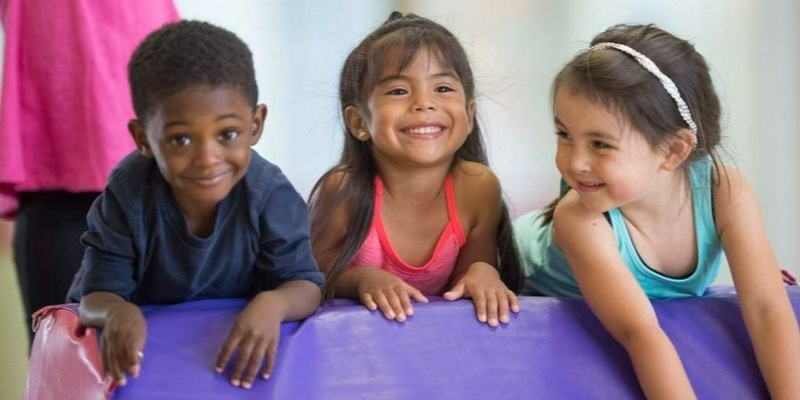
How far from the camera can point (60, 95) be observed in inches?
63.5

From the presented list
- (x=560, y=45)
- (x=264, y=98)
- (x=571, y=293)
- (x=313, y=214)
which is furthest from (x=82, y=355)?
(x=560, y=45)

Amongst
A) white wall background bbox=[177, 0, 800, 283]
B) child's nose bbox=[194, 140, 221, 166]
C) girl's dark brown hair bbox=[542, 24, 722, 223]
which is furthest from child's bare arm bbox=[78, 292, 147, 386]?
white wall background bbox=[177, 0, 800, 283]

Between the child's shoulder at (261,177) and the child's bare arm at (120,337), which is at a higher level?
the child's shoulder at (261,177)

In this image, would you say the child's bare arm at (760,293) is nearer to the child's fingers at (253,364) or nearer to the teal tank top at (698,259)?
the teal tank top at (698,259)

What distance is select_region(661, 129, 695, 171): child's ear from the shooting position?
4.68 feet

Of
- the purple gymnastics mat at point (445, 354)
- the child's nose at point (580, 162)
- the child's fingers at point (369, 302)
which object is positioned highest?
the child's nose at point (580, 162)

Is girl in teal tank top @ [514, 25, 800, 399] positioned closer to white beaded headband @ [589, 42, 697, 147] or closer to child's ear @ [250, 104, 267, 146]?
white beaded headband @ [589, 42, 697, 147]

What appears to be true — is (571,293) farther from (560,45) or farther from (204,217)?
(560,45)

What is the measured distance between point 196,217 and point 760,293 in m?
0.77

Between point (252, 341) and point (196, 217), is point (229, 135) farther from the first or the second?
point (252, 341)

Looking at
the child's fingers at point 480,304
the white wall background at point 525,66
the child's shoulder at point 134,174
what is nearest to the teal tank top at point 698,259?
the child's fingers at point 480,304

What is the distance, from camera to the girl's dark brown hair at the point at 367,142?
1.68m

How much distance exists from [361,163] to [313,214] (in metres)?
0.12

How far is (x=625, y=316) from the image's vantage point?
4.66 ft
